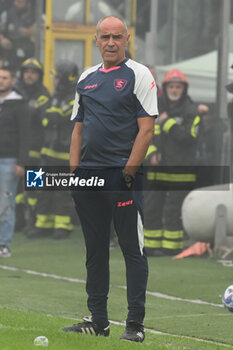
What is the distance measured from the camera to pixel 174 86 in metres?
14.1

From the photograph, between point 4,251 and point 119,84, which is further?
point 4,251

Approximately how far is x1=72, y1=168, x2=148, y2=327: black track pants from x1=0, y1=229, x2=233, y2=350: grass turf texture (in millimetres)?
303

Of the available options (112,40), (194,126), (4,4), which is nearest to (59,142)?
(194,126)

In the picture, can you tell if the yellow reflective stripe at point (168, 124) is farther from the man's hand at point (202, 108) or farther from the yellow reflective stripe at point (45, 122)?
the yellow reflective stripe at point (45, 122)

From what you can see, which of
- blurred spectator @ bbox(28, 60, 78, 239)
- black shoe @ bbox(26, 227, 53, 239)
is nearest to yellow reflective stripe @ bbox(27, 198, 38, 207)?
blurred spectator @ bbox(28, 60, 78, 239)

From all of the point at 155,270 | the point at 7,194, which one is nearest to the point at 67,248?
the point at 7,194

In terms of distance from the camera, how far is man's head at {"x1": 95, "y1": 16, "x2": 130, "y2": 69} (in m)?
6.61

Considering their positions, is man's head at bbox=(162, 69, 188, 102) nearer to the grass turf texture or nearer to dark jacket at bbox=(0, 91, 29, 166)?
dark jacket at bbox=(0, 91, 29, 166)

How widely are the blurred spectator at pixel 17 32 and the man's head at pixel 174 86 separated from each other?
327 centimetres

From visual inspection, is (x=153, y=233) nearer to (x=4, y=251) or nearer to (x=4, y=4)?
(x=4, y=251)

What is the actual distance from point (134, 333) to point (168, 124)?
7.19 m

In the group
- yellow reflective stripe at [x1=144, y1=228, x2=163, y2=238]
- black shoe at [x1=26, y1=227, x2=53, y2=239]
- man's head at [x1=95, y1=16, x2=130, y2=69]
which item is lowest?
black shoe at [x1=26, y1=227, x2=53, y2=239]

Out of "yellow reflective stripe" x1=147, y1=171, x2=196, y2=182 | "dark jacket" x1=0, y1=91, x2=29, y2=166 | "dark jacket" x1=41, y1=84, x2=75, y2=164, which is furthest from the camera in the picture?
"dark jacket" x1=41, y1=84, x2=75, y2=164

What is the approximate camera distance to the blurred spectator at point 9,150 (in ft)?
42.6
